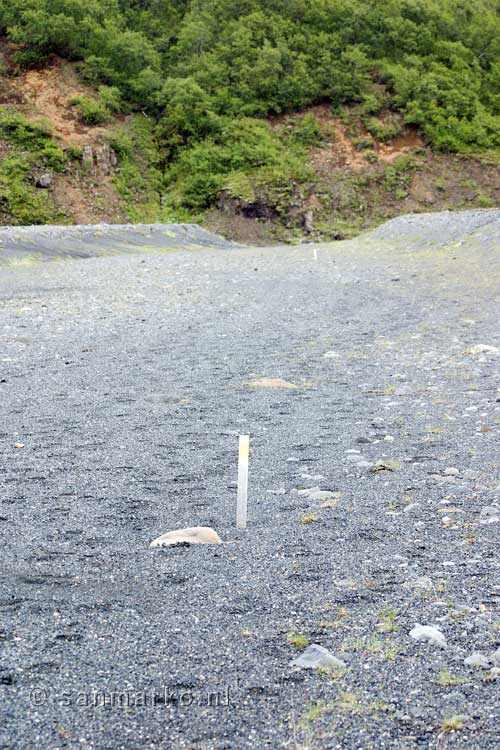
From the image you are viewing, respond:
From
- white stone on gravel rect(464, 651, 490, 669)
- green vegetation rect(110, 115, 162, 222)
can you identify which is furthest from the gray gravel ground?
green vegetation rect(110, 115, 162, 222)

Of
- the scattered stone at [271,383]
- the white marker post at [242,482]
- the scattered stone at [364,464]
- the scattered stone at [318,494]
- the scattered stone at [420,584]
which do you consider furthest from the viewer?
the scattered stone at [271,383]

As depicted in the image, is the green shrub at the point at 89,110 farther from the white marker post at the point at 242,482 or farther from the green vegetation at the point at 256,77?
the white marker post at the point at 242,482

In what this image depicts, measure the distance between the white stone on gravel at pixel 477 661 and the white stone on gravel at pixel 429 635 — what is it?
0.10 m

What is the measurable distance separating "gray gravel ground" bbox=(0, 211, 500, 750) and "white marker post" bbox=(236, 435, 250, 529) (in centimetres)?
9

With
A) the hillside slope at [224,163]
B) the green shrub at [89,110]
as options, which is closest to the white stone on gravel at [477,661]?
the hillside slope at [224,163]

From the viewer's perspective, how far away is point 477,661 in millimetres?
2244

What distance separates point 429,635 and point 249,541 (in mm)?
1094

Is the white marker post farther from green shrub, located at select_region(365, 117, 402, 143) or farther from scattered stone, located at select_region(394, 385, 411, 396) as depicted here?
green shrub, located at select_region(365, 117, 402, 143)

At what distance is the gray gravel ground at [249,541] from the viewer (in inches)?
81.7

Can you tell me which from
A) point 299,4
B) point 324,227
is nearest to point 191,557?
point 324,227

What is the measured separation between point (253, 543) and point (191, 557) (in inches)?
11.6

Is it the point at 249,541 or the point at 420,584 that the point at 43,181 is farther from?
the point at 420,584

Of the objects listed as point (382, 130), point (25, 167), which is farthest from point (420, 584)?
point (382, 130)

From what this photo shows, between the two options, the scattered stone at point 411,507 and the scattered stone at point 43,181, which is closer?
the scattered stone at point 411,507
